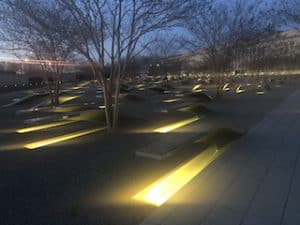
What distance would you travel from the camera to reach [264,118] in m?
12.8

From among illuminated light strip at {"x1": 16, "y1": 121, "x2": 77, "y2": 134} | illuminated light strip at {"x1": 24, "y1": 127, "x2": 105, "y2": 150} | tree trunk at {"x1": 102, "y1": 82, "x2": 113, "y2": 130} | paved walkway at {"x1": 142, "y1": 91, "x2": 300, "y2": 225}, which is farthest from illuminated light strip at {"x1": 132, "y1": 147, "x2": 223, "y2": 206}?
illuminated light strip at {"x1": 16, "y1": 121, "x2": 77, "y2": 134}

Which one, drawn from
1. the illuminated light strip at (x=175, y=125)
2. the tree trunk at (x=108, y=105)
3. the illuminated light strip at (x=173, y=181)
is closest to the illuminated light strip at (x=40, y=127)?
the tree trunk at (x=108, y=105)

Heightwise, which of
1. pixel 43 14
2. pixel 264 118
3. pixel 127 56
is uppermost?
pixel 43 14

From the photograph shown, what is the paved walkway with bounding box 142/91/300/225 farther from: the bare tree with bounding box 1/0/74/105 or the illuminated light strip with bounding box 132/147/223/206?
the bare tree with bounding box 1/0/74/105

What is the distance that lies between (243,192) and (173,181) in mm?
1094

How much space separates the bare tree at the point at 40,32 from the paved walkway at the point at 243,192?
19.4 feet

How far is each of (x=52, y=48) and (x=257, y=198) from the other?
13586 mm

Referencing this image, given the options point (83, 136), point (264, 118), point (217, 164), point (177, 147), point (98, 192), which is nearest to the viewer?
point (98, 192)

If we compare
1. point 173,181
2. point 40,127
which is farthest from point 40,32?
point 173,181

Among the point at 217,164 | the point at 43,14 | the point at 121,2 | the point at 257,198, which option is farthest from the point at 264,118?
the point at 257,198

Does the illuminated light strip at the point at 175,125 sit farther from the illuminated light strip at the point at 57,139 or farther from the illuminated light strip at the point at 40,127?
the illuminated light strip at the point at 40,127

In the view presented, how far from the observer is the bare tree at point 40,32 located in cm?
1028

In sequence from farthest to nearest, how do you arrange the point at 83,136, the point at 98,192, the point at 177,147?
1. the point at 83,136
2. the point at 177,147
3. the point at 98,192

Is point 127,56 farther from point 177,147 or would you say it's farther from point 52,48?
point 52,48
